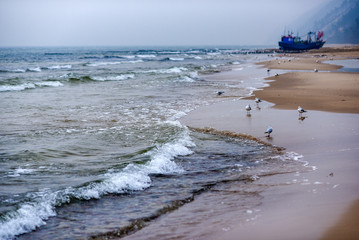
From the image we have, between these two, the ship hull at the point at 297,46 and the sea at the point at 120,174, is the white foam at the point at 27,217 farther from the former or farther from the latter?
the ship hull at the point at 297,46

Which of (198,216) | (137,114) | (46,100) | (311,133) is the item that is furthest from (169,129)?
(46,100)

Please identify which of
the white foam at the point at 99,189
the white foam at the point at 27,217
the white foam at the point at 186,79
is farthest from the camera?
the white foam at the point at 186,79

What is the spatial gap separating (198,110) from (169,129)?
353cm

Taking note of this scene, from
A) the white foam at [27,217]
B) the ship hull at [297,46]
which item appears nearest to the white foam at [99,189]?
the white foam at [27,217]

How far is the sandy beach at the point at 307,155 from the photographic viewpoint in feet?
13.5

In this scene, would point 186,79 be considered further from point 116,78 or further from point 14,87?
point 14,87

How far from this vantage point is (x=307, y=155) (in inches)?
291

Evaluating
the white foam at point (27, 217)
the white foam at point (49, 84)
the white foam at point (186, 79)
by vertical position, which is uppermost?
the white foam at point (186, 79)

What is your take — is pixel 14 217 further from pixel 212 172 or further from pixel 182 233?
pixel 212 172

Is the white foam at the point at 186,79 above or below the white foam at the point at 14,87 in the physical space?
above

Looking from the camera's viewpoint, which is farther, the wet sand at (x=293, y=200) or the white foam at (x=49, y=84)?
the white foam at (x=49, y=84)

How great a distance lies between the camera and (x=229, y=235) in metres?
4.07

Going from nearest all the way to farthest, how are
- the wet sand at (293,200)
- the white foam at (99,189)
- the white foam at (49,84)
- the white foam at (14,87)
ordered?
the wet sand at (293,200) < the white foam at (99,189) < the white foam at (14,87) < the white foam at (49,84)

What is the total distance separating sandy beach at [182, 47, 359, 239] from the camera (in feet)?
13.5
